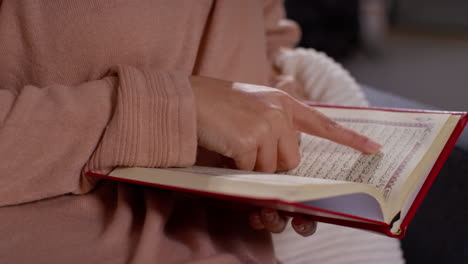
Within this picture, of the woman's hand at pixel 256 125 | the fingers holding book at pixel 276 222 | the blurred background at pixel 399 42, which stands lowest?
the blurred background at pixel 399 42

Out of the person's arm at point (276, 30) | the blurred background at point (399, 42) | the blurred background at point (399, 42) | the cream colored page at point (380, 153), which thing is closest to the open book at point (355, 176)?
the cream colored page at point (380, 153)

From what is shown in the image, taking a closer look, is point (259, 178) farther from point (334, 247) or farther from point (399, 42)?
point (399, 42)

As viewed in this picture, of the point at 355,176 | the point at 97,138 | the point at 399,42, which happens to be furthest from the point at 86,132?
the point at 399,42

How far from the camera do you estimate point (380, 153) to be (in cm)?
59

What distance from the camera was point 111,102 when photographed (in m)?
0.52

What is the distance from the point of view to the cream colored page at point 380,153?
54 cm

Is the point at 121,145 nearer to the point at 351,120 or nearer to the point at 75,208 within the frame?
the point at 75,208

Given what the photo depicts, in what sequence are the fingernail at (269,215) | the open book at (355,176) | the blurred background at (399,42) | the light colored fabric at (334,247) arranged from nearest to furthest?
1. the open book at (355,176)
2. the fingernail at (269,215)
3. the light colored fabric at (334,247)
4. the blurred background at (399,42)

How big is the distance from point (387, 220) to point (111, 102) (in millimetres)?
264

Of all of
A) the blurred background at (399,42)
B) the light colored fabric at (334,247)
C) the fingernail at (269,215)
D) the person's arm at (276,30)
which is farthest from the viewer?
the blurred background at (399,42)

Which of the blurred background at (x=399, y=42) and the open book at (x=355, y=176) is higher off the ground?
the open book at (x=355, y=176)

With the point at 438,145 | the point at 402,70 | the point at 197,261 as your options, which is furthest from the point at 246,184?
the point at 402,70

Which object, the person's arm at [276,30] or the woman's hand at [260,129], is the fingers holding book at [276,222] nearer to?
the woman's hand at [260,129]

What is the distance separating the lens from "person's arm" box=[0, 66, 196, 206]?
0.50 meters
